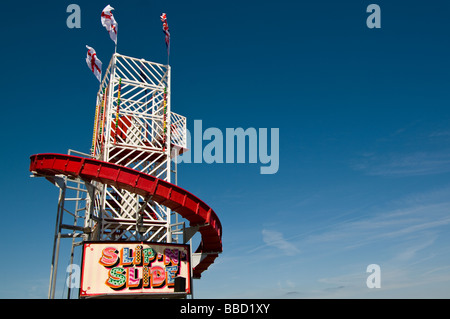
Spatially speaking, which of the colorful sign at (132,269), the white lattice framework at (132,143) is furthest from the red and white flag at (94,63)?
the colorful sign at (132,269)

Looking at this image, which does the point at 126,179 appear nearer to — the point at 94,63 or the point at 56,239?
the point at 56,239

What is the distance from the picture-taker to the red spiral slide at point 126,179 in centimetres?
2422

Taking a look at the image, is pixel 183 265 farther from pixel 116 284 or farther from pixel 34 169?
pixel 34 169

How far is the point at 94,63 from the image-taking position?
35.3 meters

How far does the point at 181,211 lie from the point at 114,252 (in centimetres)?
576

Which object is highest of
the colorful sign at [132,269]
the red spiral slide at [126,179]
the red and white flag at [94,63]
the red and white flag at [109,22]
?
the red and white flag at [109,22]

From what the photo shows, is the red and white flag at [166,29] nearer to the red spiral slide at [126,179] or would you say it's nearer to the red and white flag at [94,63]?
the red and white flag at [94,63]

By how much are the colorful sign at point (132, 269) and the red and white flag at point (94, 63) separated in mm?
18704

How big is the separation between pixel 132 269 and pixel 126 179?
5.55 m

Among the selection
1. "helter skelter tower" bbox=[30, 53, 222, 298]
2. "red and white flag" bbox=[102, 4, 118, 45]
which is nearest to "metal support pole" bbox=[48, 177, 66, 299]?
"helter skelter tower" bbox=[30, 53, 222, 298]

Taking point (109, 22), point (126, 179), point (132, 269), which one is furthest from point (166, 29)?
point (132, 269)
